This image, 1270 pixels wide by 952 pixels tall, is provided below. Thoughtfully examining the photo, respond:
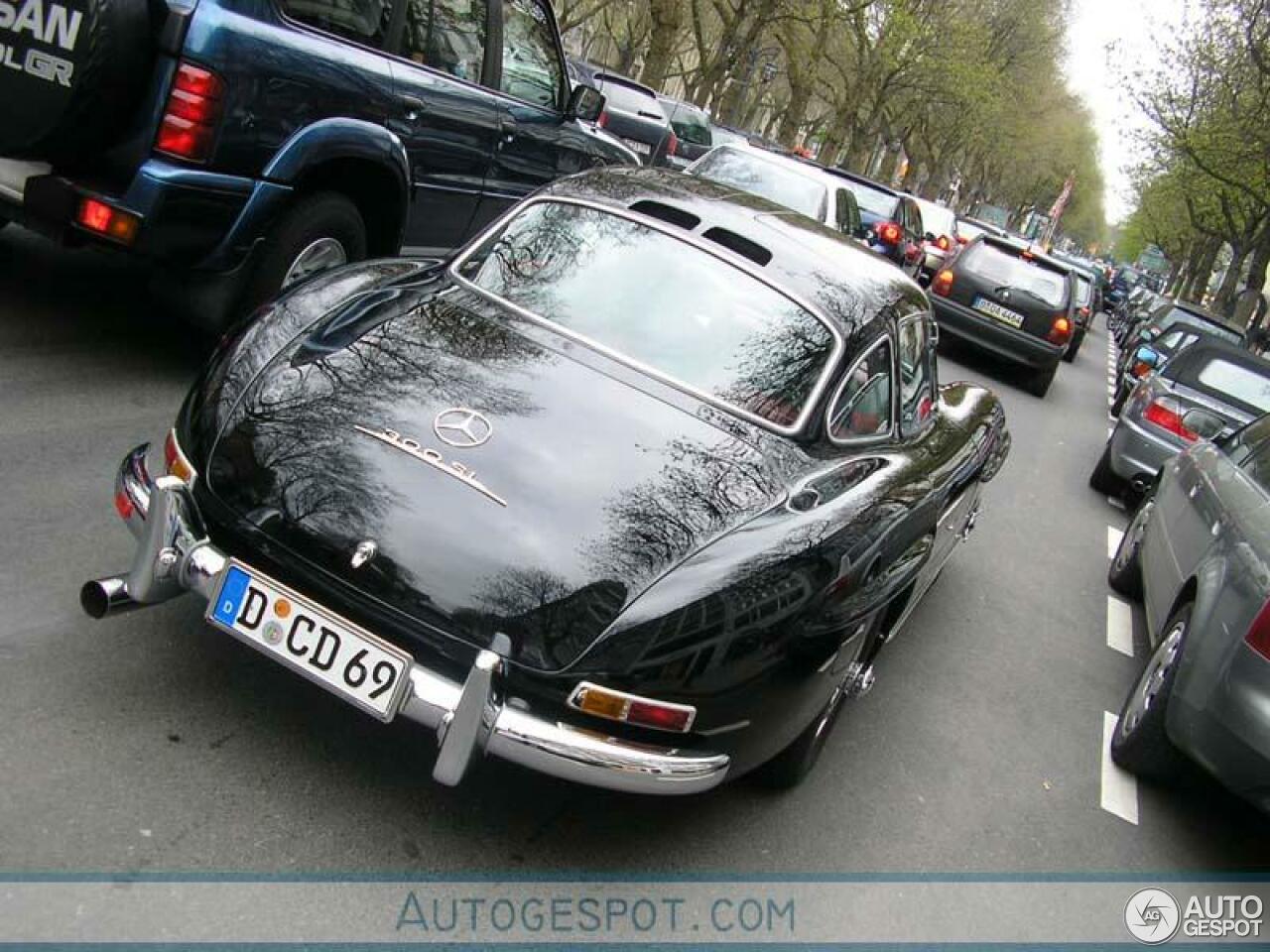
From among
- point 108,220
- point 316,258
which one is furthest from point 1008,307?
point 108,220

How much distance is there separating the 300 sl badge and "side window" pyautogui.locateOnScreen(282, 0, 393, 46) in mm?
2806

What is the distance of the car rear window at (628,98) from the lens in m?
17.8

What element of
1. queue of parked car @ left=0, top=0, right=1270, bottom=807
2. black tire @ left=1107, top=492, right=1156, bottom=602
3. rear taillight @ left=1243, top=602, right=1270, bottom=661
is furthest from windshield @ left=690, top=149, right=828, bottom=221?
rear taillight @ left=1243, top=602, right=1270, bottom=661

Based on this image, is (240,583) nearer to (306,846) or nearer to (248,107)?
(306,846)

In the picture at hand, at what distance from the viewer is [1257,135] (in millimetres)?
22406

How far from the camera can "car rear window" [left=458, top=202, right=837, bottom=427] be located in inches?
144

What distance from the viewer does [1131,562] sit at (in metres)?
6.70

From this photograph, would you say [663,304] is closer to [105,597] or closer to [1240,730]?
[105,597]

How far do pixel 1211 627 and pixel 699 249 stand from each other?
2194 mm

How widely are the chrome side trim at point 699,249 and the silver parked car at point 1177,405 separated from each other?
195 inches

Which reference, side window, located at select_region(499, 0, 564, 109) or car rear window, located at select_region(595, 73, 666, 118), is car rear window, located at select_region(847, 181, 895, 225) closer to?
car rear window, located at select_region(595, 73, 666, 118)

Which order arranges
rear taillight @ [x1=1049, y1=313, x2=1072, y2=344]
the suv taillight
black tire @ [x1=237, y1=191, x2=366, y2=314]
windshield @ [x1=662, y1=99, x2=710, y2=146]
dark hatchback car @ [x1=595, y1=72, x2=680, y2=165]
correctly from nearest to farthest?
the suv taillight < black tire @ [x1=237, y1=191, x2=366, y2=314] < rear taillight @ [x1=1049, y1=313, x2=1072, y2=344] < dark hatchback car @ [x1=595, y1=72, x2=680, y2=165] < windshield @ [x1=662, y1=99, x2=710, y2=146]

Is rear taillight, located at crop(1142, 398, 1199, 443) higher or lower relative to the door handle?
lower

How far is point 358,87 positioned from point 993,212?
69393 mm
